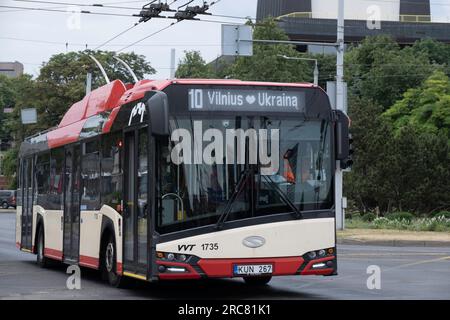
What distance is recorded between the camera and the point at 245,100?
13.7 m

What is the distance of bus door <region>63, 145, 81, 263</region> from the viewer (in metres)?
17.7

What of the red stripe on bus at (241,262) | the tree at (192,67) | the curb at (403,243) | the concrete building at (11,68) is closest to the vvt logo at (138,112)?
the red stripe on bus at (241,262)

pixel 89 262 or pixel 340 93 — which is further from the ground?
pixel 340 93

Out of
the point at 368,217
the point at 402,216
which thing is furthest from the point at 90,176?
the point at 368,217

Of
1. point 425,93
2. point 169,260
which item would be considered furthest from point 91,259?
point 425,93

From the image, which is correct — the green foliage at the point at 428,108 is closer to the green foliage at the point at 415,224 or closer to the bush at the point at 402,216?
the bush at the point at 402,216

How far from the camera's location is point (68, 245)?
18375mm

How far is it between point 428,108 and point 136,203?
5680 cm

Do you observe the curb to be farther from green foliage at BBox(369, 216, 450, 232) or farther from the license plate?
the license plate

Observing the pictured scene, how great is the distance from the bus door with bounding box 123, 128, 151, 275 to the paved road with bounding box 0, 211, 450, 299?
0.70 meters

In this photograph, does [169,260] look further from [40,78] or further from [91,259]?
[40,78]

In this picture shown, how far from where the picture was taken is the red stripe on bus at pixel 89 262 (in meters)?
16.3

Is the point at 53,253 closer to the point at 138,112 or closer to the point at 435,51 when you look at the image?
the point at 138,112
